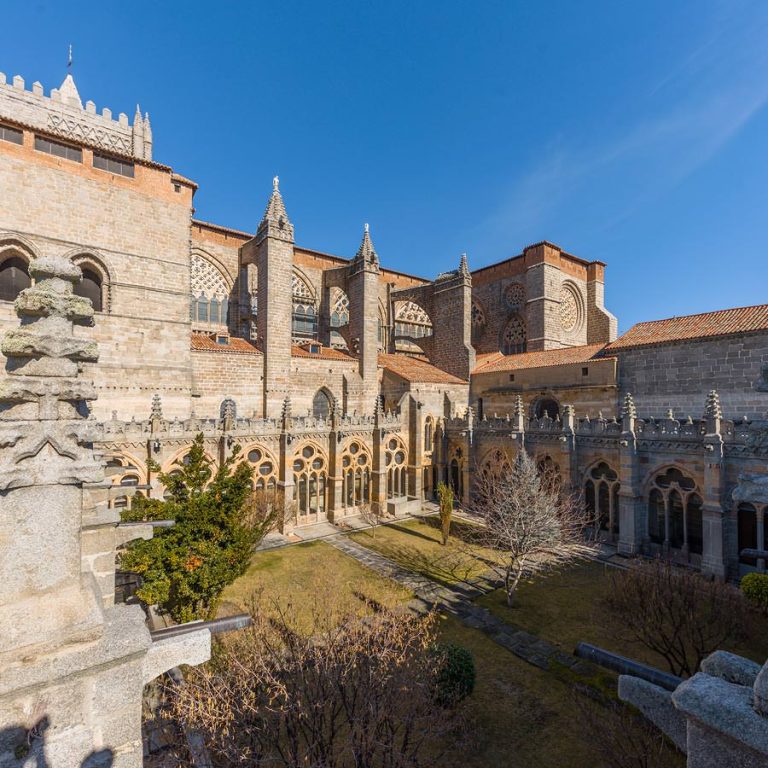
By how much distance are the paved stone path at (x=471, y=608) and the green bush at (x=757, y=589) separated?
17.3ft

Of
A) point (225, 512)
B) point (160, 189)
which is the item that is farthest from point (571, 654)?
point (160, 189)

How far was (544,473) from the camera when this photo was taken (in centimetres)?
2214

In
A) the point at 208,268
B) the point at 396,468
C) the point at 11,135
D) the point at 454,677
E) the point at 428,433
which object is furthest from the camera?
the point at 428,433

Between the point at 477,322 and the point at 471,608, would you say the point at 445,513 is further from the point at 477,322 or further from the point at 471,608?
the point at 477,322

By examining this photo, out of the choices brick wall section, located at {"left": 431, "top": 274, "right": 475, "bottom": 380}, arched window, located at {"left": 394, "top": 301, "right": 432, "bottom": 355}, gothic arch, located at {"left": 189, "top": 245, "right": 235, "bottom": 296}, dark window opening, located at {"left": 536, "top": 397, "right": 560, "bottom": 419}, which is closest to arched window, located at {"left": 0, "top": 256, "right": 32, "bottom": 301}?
gothic arch, located at {"left": 189, "top": 245, "right": 235, "bottom": 296}

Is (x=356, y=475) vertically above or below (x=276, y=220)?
below

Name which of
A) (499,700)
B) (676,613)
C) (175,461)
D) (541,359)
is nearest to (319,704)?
(499,700)

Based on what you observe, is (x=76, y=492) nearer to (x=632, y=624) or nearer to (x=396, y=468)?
(x=632, y=624)

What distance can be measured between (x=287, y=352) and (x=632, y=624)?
20.4 m

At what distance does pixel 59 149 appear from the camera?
19.8m

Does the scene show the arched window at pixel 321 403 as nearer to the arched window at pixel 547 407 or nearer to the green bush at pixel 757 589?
the arched window at pixel 547 407

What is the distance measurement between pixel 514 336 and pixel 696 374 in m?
15.1

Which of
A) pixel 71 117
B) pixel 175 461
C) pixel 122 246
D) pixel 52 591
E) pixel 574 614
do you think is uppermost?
pixel 71 117

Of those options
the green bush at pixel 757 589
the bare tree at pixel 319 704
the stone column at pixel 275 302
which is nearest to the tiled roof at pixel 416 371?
the stone column at pixel 275 302
